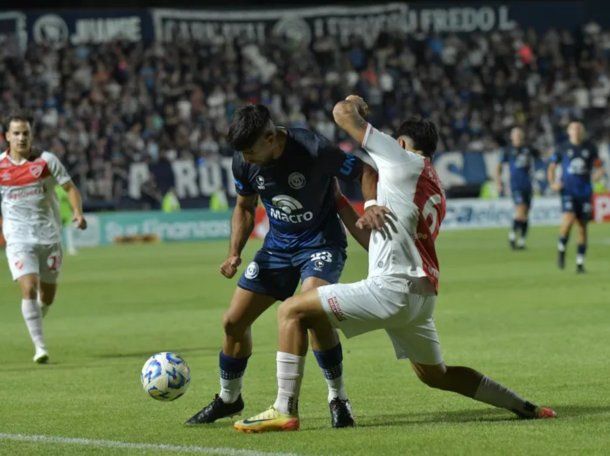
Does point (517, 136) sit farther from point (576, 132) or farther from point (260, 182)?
point (260, 182)

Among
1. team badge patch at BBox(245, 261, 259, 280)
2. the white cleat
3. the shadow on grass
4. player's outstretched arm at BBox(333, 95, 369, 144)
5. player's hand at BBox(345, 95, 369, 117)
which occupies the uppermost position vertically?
player's hand at BBox(345, 95, 369, 117)

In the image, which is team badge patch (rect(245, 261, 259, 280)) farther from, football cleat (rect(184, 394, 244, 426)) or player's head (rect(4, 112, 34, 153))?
player's head (rect(4, 112, 34, 153))

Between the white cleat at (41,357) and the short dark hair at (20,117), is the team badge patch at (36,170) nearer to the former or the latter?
the short dark hair at (20,117)

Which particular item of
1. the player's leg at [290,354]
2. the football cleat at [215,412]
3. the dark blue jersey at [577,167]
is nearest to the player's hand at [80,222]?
the football cleat at [215,412]

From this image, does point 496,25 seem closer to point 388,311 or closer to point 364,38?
point 364,38

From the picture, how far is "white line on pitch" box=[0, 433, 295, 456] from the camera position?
689cm

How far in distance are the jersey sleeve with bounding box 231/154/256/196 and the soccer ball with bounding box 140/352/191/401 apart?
3.93 ft

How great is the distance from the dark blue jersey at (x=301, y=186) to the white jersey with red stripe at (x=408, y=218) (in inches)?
23.1

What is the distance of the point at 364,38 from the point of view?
4550 cm

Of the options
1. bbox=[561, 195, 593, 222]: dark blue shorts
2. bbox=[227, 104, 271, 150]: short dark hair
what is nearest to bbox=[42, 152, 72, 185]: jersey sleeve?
bbox=[227, 104, 271, 150]: short dark hair

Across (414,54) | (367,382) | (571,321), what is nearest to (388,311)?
(367,382)

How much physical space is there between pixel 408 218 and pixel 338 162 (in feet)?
2.63

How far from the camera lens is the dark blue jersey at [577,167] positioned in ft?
70.2

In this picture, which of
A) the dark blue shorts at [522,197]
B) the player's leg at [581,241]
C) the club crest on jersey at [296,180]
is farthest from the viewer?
the dark blue shorts at [522,197]
